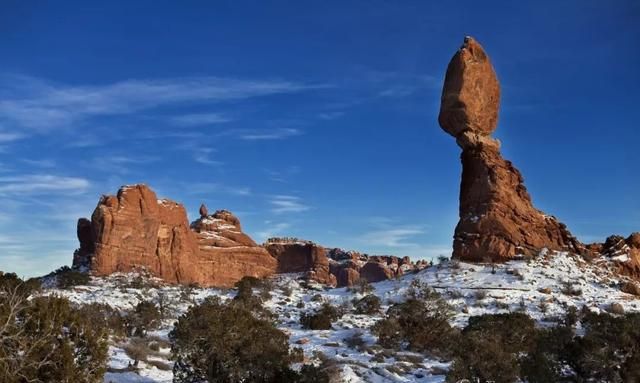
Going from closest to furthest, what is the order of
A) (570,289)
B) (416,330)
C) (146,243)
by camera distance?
(416,330)
(570,289)
(146,243)

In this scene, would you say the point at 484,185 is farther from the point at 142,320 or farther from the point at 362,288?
the point at 142,320

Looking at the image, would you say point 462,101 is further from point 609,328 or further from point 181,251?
point 181,251

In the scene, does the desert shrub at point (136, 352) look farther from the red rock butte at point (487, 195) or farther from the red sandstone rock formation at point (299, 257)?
the red sandstone rock formation at point (299, 257)

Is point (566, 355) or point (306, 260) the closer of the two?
point (566, 355)

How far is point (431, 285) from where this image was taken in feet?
147

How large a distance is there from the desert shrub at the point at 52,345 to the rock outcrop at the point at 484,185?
137ft

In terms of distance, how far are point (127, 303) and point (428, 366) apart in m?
24.3

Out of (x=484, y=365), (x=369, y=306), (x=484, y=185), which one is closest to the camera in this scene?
(x=484, y=365)

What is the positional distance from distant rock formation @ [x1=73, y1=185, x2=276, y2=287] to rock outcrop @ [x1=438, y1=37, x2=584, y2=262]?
3918 centimetres

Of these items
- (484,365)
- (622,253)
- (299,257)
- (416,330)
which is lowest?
(484,365)

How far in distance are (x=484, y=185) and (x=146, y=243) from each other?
139 feet

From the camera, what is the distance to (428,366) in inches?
920

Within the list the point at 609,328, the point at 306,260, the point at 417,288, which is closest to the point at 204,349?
the point at 609,328

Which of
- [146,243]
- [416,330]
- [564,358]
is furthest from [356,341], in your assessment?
[146,243]
